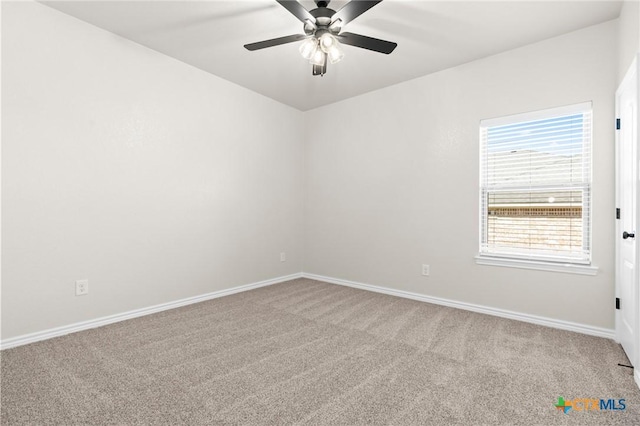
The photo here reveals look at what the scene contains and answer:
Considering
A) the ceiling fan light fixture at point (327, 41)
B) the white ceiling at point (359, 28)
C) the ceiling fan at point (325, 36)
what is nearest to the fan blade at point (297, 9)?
the ceiling fan at point (325, 36)

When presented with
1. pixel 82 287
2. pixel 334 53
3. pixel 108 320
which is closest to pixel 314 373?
pixel 108 320

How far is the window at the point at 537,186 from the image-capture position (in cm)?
272

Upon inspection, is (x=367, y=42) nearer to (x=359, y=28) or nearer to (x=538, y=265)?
(x=359, y=28)

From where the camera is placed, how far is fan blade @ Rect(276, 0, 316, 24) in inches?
74.5

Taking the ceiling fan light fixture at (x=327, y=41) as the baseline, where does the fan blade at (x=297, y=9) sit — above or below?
→ above

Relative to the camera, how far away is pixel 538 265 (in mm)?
2865

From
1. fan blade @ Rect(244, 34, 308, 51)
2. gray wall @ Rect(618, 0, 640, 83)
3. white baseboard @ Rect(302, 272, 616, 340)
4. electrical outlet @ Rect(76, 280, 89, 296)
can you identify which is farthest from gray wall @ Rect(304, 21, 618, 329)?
electrical outlet @ Rect(76, 280, 89, 296)

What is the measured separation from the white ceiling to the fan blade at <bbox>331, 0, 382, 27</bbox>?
37cm

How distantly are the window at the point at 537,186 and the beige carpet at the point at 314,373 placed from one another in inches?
29.0

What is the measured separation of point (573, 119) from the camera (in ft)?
9.00

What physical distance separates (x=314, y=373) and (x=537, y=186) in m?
2.65

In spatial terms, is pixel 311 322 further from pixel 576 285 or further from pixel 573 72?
pixel 573 72

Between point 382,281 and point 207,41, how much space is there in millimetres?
3300

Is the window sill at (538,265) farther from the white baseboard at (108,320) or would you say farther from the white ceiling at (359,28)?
the white baseboard at (108,320)
